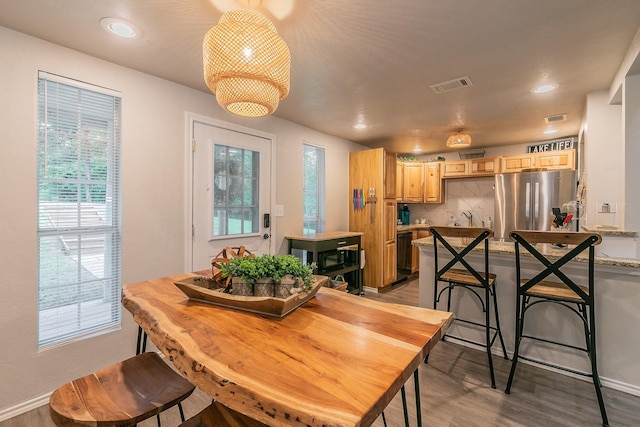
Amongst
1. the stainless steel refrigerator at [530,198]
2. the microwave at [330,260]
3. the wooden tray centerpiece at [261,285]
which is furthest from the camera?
the stainless steel refrigerator at [530,198]

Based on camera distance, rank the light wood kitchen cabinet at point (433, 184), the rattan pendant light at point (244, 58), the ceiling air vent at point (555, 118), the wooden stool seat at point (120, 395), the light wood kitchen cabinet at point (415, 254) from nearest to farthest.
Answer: the wooden stool seat at point (120, 395) < the rattan pendant light at point (244, 58) < the ceiling air vent at point (555, 118) < the light wood kitchen cabinet at point (415, 254) < the light wood kitchen cabinet at point (433, 184)

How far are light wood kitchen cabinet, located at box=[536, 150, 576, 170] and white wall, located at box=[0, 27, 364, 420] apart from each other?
4.07 meters

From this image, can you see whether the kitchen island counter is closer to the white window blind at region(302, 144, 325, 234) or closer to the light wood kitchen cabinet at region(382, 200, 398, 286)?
the light wood kitchen cabinet at region(382, 200, 398, 286)

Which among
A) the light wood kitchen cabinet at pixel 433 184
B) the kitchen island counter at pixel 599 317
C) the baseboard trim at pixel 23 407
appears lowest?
→ the baseboard trim at pixel 23 407

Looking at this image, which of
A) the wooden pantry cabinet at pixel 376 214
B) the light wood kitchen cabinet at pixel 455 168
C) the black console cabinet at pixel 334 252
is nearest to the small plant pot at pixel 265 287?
the black console cabinet at pixel 334 252

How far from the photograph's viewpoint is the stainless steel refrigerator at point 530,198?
403cm

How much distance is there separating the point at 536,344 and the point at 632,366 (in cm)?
53

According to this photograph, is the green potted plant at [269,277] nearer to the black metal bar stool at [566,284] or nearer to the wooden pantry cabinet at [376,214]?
the black metal bar stool at [566,284]

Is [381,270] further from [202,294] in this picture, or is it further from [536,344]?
[202,294]

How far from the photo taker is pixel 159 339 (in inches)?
37.2

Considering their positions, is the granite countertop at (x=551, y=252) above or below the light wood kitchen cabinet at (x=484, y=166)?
below

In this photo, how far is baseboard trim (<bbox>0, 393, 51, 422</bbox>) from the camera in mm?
1799

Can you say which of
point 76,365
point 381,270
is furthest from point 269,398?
point 381,270

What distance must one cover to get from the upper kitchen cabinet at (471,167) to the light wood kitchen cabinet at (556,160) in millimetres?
571
